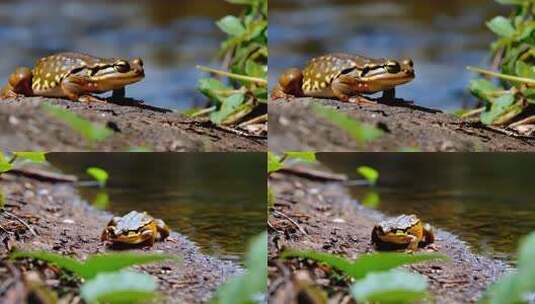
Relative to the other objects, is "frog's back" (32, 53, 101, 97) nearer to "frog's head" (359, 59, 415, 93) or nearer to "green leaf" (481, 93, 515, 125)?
"frog's head" (359, 59, 415, 93)

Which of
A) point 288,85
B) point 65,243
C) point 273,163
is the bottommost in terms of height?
point 65,243

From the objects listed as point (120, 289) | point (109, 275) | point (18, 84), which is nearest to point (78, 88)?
point (18, 84)

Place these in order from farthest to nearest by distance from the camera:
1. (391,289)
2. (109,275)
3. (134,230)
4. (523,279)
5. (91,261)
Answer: (134,230), (91,261), (109,275), (391,289), (523,279)

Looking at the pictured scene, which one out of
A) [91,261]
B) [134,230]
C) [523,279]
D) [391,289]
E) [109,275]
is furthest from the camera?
[134,230]

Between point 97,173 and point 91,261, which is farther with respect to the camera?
point 97,173

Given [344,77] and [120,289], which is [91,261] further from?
[344,77]

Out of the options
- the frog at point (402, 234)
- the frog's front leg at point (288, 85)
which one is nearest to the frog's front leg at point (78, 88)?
the frog's front leg at point (288, 85)

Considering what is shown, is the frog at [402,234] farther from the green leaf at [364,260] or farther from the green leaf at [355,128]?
the green leaf at [355,128]

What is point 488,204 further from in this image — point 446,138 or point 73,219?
point 73,219
